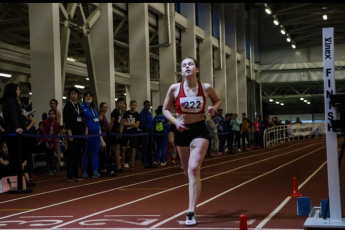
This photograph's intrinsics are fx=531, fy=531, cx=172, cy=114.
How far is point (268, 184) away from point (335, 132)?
17.3 ft

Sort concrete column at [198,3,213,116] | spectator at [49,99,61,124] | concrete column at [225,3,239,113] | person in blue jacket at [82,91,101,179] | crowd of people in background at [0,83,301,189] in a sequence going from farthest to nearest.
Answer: concrete column at [225,3,239,113] < concrete column at [198,3,213,116] < spectator at [49,99,61,124] < person in blue jacket at [82,91,101,179] < crowd of people in background at [0,83,301,189]

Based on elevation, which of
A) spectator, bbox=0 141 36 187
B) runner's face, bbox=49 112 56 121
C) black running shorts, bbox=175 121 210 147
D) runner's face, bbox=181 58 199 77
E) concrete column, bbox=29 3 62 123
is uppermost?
concrete column, bbox=29 3 62 123

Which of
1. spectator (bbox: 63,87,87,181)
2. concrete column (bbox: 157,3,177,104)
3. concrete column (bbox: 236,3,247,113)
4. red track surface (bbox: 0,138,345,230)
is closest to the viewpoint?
red track surface (bbox: 0,138,345,230)

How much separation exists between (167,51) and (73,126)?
44.0ft

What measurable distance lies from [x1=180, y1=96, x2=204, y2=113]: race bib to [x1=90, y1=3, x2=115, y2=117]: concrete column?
1248 centimetres

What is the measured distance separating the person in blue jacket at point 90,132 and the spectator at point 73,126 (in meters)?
0.27

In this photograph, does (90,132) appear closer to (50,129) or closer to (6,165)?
(50,129)

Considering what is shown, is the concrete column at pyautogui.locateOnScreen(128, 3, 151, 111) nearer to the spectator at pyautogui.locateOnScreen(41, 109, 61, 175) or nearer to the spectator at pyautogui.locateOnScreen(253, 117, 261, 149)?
the spectator at pyautogui.locateOnScreen(41, 109, 61, 175)

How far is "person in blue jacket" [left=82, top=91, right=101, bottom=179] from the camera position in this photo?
40.1 ft

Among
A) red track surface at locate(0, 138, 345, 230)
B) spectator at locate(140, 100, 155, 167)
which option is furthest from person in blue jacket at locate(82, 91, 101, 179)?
spectator at locate(140, 100, 155, 167)

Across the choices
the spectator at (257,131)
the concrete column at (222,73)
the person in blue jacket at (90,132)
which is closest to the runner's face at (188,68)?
the person in blue jacket at (90,132)

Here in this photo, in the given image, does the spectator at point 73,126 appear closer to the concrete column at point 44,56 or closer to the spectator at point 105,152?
the spectator at point 105,152

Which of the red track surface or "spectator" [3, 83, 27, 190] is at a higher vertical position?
"spectator" [3, 83, 27, 190]

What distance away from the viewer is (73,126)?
1190 centimetres
